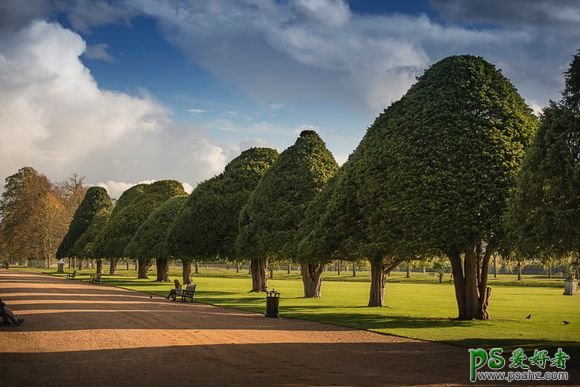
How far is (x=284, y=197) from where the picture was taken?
1802 inches

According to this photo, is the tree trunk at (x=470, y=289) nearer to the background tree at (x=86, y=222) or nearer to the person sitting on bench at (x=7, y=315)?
the person sitting on bench at (x=7, y=315)

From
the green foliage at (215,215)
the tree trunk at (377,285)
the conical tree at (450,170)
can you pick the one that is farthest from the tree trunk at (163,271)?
the conical tree at (450,170)

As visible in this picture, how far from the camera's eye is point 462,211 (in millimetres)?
24734

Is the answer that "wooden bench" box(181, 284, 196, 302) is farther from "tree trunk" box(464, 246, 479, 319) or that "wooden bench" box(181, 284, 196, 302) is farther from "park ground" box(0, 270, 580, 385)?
"tree trunk" box(464, 246, 479, 319)

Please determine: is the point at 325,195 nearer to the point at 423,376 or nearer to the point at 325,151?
the point at 325,151

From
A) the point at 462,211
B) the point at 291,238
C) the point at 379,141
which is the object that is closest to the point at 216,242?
the point at 291,238

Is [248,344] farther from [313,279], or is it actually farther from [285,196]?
[285,196]

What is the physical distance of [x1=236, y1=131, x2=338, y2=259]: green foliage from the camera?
44.6m

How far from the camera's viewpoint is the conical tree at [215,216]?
5509 cm

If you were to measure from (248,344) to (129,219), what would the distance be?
6729 centimetres

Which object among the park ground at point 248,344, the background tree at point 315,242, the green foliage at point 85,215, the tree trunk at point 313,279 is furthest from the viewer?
the green foliage at point 85,215

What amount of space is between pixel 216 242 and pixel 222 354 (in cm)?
4037

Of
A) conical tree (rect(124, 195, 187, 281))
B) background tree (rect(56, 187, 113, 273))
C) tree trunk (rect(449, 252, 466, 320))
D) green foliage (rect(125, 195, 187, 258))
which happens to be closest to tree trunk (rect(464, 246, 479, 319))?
tree trunk (rect(449, 252, 466, 320))

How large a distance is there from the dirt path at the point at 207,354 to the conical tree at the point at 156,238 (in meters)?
43.3
